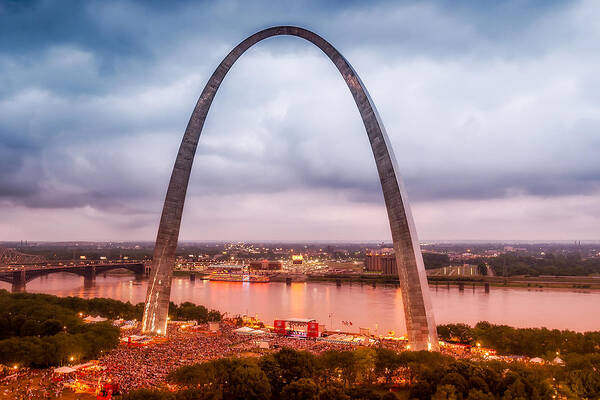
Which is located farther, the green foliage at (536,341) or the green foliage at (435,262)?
the green foliage at (435,262)

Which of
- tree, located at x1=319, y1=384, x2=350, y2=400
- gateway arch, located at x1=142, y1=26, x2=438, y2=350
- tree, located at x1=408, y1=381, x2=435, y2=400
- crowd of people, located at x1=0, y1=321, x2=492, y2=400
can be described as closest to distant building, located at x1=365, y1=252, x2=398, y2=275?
crowd of people, located at x1=0, y1=321, x2=492, y2=400

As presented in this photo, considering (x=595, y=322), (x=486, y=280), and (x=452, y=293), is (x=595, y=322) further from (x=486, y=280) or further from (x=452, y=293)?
(x=486, y=280)

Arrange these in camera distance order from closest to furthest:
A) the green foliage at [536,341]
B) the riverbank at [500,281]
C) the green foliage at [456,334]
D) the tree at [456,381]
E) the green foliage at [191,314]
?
the tree at [456,381]
the green foliage at [536,341]
the green foliage at [456,334]
the green foliage at [191,314]
the riverbank at [500,281]

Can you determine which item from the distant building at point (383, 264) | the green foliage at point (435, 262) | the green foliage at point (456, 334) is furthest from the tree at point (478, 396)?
the green foliage at point (435, 262)

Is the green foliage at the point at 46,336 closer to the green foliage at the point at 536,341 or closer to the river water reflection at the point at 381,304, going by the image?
the river water reflection at the point at 381,304

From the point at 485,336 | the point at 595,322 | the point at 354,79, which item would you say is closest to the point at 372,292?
the point at 595,322

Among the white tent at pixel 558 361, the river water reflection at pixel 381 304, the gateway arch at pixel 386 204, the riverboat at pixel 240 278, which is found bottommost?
the riverboat at pixel 240 278

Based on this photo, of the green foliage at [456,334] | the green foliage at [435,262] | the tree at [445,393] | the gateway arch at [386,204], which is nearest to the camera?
the tree at [445,393]

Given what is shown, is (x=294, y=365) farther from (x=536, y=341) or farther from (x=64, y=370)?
(x=536, y=341)

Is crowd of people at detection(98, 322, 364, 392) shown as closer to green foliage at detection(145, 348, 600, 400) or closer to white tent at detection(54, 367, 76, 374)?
white tent at detection(54, 367, 76, 374)
